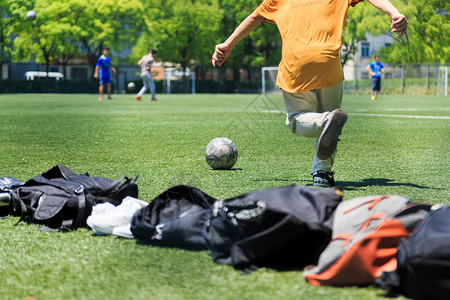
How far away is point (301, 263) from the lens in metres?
2.75

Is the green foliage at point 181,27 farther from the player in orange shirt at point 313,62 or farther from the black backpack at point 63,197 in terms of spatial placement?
the black backpack at point 63,197

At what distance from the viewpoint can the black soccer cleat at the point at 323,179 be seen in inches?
201

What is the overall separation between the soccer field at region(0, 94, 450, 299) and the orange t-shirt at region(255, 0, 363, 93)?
3.05ft

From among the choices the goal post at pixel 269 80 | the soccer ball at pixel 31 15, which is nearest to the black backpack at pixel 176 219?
the goal post at pixel 269 80

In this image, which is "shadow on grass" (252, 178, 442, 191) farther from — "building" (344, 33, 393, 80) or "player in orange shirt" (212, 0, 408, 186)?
"building" (344, 33, 393, 80)

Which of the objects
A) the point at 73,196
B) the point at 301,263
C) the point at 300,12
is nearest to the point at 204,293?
the point at 301,263

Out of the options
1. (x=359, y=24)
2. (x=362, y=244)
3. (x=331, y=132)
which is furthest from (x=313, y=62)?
(x=359, y=24)

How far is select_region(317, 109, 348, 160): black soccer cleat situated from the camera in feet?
14.8

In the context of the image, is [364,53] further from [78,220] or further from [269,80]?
[78,220]

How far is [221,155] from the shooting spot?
6207 millimetres

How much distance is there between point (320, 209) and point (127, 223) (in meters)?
1.28

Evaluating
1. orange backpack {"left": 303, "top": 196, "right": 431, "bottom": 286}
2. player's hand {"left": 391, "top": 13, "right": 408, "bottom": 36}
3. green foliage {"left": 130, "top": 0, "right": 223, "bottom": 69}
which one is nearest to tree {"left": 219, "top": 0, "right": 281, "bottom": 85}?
green foliage {"left": 130, "top": 0, "right": 223, "bottom": 69}

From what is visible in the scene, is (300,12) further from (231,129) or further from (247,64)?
(247,64)

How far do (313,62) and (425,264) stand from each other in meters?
2.89
